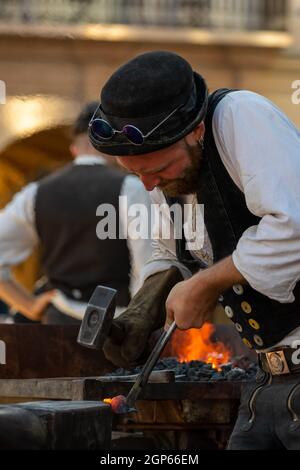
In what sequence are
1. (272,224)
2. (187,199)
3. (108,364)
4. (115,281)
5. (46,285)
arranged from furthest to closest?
(46,285), (115,281), (108,364), (187,199), (272,224)

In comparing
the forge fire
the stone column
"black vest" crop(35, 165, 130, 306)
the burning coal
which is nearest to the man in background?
"black vest" crop(35, 165, 130, 306)

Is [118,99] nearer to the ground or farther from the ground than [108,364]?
farther from the ground

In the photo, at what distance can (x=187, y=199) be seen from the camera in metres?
3.71

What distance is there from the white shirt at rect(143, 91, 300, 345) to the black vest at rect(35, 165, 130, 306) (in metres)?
3.13

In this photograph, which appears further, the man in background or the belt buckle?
the man in background

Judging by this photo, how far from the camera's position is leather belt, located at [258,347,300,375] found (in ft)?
11.4

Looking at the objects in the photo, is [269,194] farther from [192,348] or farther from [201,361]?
[192,348]

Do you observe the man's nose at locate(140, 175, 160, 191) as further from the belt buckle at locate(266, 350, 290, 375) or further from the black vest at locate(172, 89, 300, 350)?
the belt buckle at locate(266, 350, 290, 375)

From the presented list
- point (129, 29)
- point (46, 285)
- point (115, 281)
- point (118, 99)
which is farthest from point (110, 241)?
point (129, 29)

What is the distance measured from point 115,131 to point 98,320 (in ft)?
2.00

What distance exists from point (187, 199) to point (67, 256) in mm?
3090

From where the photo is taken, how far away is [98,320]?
3777 millimetres

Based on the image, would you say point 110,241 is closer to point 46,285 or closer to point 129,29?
point 46,285

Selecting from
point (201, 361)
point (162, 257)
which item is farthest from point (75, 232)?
point (162, 257)
